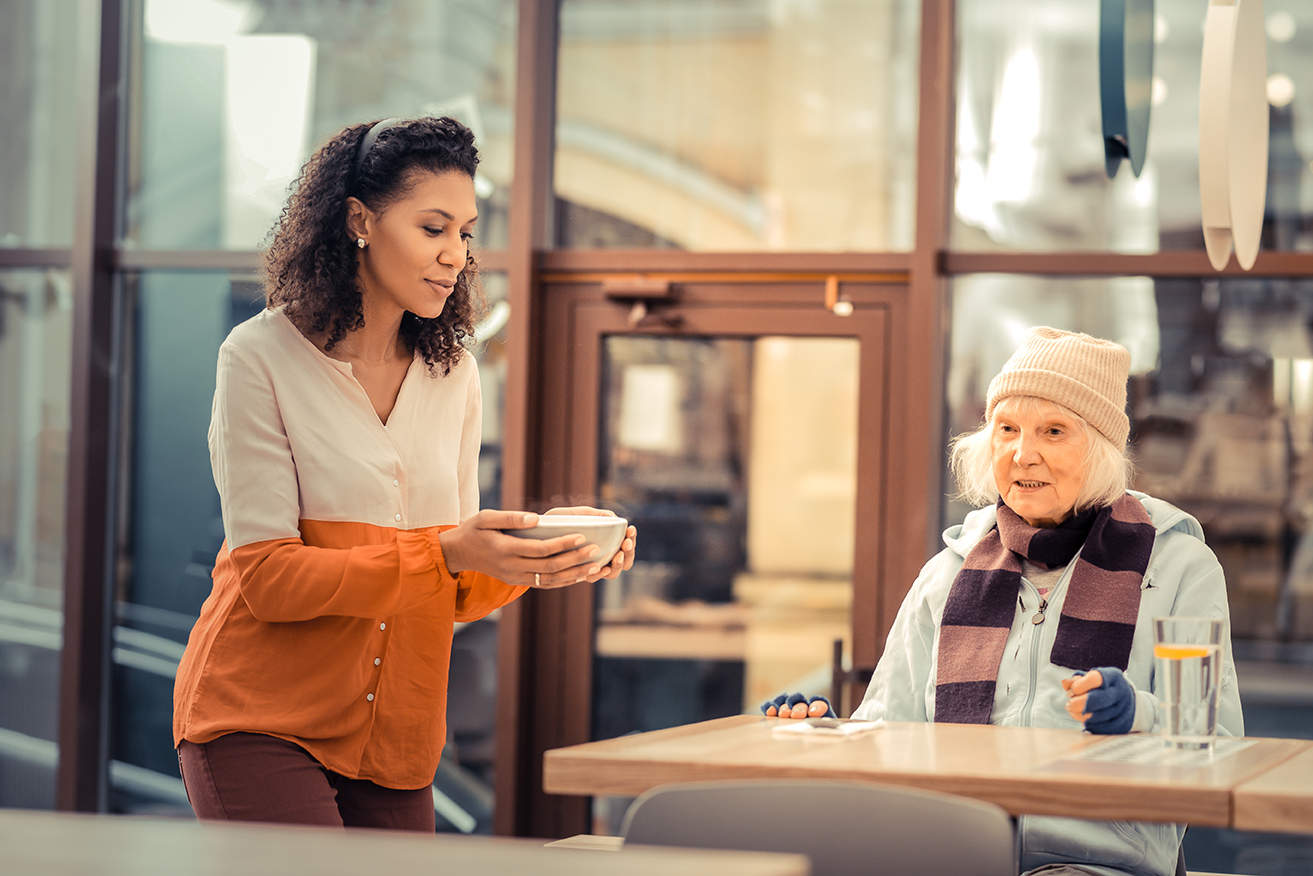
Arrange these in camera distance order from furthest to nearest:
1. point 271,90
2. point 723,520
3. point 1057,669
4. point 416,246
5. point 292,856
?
1. point 271,90
2. point 723,520
3. point 1057,669
4. point 416,246
5. point 292,856

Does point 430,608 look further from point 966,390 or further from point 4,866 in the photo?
point 966,390

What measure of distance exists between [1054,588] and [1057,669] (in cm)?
15

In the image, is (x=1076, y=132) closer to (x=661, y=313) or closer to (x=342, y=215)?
(x=661, y=313)

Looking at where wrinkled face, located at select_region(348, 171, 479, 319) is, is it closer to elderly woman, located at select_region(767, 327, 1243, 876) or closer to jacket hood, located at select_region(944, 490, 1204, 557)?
elderly woman, located at select_region(767, 327, 1243, 876)

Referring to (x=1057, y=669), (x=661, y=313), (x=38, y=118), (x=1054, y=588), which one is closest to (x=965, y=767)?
(x=1057, y=669)

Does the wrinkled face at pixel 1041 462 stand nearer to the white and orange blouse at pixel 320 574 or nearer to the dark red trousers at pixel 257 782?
the white and orange blouse at pixel 320 574

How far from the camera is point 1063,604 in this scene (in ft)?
6.51

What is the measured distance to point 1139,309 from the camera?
3.31 m

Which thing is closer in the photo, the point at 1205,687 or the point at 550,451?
the point at 1205,687

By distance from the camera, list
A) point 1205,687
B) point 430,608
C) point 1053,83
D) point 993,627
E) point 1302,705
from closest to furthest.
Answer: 1. point 1205,687
2. point 430,608
3. point 993,627
4. point 1302,705
5. point 1053,83

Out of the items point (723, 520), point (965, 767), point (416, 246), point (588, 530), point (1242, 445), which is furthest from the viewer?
point (723, 520)

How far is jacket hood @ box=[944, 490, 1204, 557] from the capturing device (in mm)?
2062

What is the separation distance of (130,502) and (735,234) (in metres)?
1.91

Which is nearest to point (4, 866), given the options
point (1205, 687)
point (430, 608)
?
point (430, 608)
